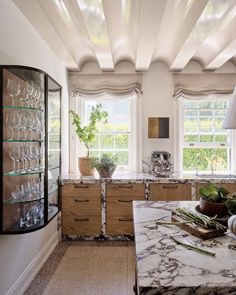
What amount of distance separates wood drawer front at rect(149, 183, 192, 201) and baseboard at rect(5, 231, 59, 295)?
4.64 feet

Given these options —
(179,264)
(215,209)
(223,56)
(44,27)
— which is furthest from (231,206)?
(223,56)

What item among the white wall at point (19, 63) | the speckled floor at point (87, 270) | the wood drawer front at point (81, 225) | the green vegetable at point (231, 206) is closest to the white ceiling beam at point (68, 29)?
the white wall at point (19, 63)

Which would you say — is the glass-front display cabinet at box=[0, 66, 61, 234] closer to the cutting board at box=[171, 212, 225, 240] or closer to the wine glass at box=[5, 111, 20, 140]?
the wine glass at box=[5, 111, 20, 140]

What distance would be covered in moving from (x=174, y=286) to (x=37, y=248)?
Answer: 226cm

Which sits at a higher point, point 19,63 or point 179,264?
point 19,63

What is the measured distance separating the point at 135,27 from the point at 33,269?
8.99ft

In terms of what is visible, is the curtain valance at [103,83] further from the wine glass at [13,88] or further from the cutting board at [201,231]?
the cutting board at [201,231]

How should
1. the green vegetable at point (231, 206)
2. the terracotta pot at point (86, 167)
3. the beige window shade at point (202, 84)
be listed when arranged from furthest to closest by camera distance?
the beige window shade at point (202, 84) → the terracotta pot at point (86, 167) → the green vegetable at point (231, 206)

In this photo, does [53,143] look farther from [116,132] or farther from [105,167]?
[116,132]

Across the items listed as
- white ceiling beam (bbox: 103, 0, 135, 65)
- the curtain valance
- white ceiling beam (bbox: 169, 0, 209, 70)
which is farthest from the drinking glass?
the curtain valance

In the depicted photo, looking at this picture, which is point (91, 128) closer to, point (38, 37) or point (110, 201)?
point (110, 201)

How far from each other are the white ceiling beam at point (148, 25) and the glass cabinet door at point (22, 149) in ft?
3.52

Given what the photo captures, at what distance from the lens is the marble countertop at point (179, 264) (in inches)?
35.5

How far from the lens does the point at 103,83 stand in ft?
13.8
